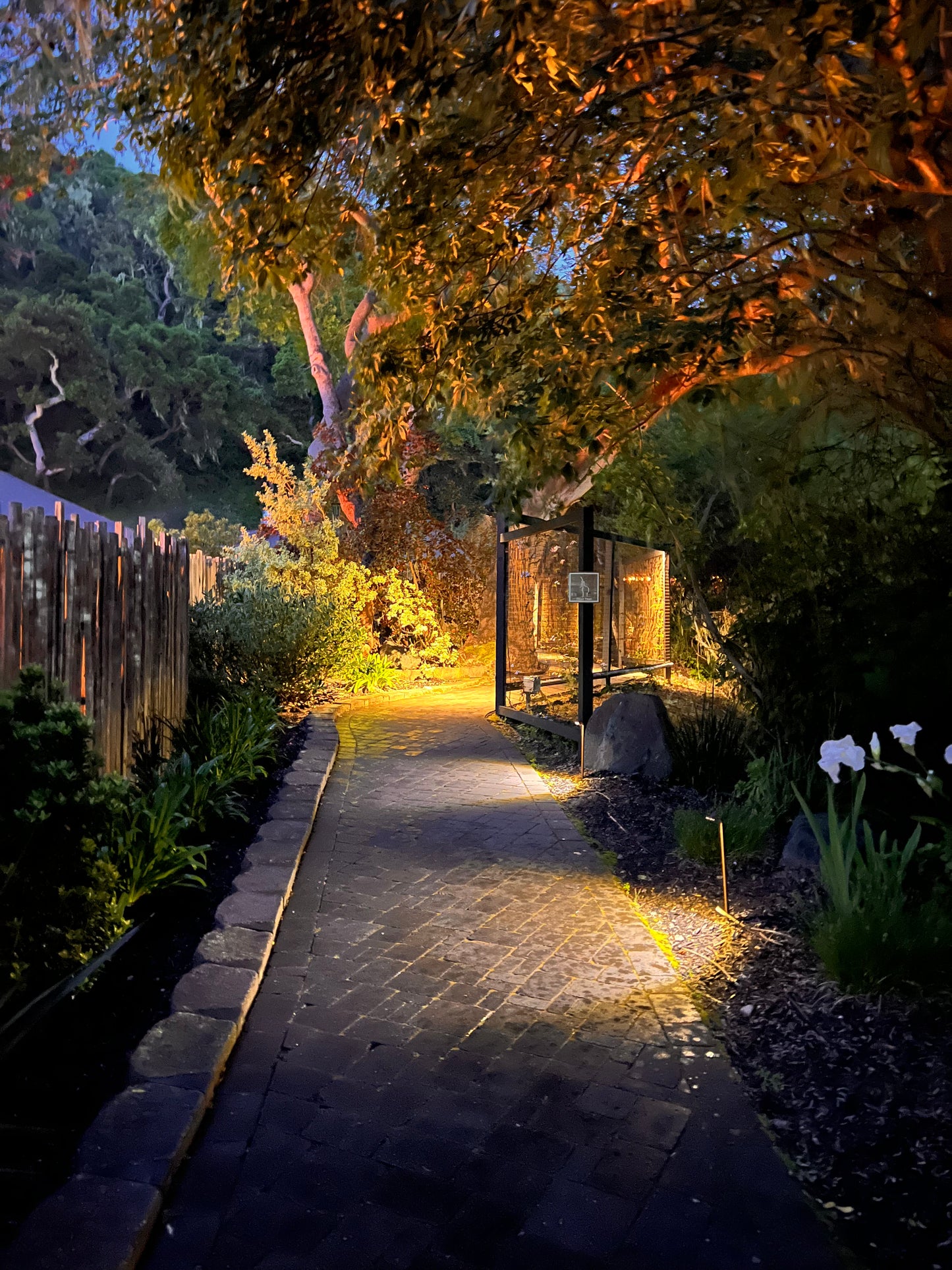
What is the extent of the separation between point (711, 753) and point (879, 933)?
430 cm

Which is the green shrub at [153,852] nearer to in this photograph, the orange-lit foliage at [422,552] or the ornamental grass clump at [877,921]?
the ornamental grass clump at [877,921]

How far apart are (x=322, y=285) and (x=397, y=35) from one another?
57.0ft

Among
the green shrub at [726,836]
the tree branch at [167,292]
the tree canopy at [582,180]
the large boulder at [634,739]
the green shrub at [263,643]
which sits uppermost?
the tree branch at [167,292]

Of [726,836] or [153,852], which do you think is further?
[726,836]

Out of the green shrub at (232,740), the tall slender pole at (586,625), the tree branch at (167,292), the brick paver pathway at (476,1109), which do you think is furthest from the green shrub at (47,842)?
the tree branch at (167,292)

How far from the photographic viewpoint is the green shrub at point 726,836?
18.7ft

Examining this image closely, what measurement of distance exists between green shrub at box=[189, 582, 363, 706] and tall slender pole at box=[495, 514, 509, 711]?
7.36ft

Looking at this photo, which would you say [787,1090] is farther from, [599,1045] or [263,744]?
[263,744]

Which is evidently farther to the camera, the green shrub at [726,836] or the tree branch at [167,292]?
the tree branch at [167,292]

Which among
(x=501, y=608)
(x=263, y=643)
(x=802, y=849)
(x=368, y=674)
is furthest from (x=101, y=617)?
(x=368, y=674)

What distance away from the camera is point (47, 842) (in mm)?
3646

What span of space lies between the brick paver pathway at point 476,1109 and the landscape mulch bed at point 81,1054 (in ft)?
1.17

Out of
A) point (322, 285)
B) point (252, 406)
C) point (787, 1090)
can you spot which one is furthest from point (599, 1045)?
point (252, 406)

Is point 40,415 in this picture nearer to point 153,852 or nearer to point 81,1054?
point 153,852
